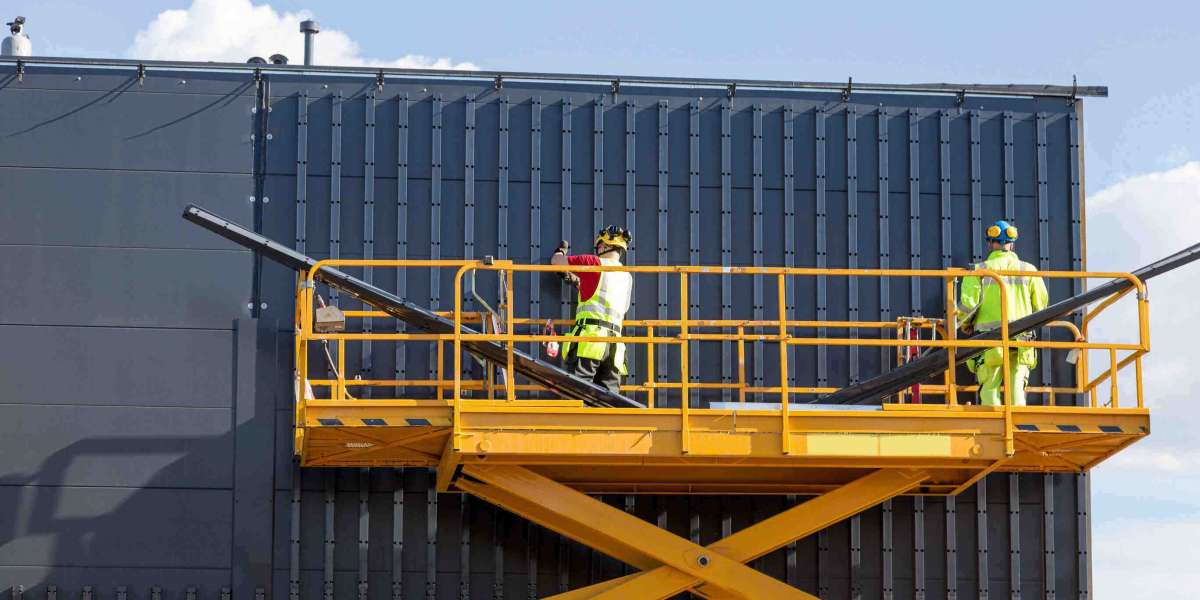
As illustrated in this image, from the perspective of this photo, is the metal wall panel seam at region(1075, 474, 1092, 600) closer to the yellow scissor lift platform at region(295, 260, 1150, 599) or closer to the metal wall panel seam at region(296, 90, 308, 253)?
the yellow scissor lift platform at region(295, 260, 1150, 599)

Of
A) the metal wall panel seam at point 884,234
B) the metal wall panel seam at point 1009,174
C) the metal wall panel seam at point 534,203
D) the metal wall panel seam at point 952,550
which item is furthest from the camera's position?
the metal wall panel seam at point 1009,174

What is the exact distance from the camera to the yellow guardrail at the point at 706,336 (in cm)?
1436

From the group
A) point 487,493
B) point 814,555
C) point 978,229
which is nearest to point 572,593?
point 487,493

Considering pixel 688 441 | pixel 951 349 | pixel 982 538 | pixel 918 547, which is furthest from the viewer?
pixel 982 538

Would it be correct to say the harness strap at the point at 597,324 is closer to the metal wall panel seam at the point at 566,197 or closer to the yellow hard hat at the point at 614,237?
the yellow hard hat at the point at 614,237

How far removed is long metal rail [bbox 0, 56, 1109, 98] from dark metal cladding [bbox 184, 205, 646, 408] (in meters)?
2.61

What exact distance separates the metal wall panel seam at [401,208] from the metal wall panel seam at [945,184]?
5554 millimetres

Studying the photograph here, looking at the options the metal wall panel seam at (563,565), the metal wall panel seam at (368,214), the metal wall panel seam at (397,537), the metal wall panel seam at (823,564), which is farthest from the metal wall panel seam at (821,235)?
the metal wall panel seam at (368,214)

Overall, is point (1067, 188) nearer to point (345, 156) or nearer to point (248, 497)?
point (345, 156)

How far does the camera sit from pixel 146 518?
658 inches

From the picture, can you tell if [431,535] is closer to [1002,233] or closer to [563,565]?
[563,565]

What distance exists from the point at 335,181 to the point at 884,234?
5.68 m

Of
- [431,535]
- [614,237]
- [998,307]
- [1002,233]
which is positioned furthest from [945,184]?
[431,535]

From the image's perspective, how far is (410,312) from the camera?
51.8ft
